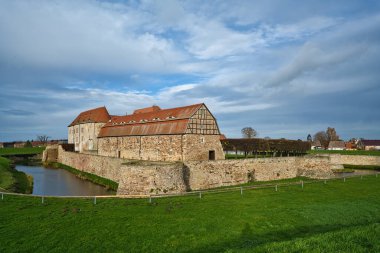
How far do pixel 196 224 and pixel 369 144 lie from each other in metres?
92.0

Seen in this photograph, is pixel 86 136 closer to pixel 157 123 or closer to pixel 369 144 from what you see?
pixel 157 123

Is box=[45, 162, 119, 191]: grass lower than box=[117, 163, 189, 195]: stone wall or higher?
lower

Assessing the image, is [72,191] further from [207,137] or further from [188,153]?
[207,137]

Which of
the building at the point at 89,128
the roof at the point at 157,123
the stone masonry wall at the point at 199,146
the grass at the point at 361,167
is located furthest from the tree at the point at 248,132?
the stone masonry wall at the point at 199,146

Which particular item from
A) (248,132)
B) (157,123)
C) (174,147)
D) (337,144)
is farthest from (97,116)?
(337,144)

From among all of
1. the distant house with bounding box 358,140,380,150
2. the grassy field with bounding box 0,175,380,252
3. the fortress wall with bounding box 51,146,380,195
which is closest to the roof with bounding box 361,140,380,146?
the distant house with bounding box 358,140,380,150

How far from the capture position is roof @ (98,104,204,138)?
1049 inches

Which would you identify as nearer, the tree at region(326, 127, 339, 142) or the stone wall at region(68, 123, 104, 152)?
the stone wall at region(68, 123, 104, 152)

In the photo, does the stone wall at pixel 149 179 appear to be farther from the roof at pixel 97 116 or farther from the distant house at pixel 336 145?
the distant house at pixel 336 145

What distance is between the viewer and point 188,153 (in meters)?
25.3

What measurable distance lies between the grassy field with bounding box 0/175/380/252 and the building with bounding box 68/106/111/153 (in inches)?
1277

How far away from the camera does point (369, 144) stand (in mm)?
87312

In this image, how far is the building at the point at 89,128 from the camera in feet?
154

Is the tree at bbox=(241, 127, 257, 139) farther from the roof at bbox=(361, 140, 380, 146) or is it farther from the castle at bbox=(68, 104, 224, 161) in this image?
the castle at bbox=(68, 104, 224, 161)
